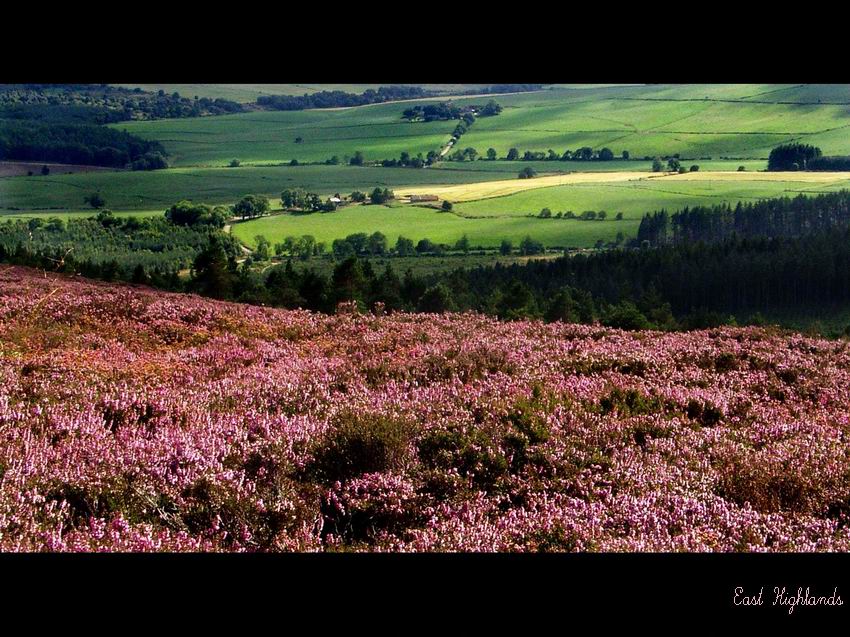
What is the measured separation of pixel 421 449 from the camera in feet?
21.6

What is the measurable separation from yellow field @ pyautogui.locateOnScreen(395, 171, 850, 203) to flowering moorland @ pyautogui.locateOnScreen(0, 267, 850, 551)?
694 inches

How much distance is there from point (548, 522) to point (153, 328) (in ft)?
29.5

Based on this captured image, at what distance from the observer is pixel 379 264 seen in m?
23.9

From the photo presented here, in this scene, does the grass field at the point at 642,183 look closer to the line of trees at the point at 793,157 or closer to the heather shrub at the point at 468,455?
the line of trees at the point at 793,157

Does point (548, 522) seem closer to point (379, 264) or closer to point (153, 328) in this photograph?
point (153, 328)

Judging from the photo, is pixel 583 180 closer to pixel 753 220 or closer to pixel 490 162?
pixel 490 162

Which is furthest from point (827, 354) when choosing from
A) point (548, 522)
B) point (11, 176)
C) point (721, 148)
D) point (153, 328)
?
point (721, 148)

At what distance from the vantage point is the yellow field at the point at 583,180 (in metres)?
27.4

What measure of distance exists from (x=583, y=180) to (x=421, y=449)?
27193mm

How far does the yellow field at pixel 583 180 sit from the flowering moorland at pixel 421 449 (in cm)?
1764

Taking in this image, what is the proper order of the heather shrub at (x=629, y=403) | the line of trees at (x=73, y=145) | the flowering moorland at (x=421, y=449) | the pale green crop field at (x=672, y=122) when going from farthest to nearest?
the pale green crop field at (x=672, y=122), the line of trees at (x=73, y=145), the heather shrub at (x=629, y=403), the flowering moorland at (x=421, y=449)

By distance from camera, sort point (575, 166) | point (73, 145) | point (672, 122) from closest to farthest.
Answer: point (73, 145) → point (672, 122) → point (575, 166)

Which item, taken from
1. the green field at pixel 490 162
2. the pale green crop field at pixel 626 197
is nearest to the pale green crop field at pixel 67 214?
the green field at pixel 490 162

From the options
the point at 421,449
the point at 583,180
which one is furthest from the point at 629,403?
the point at 583,180
